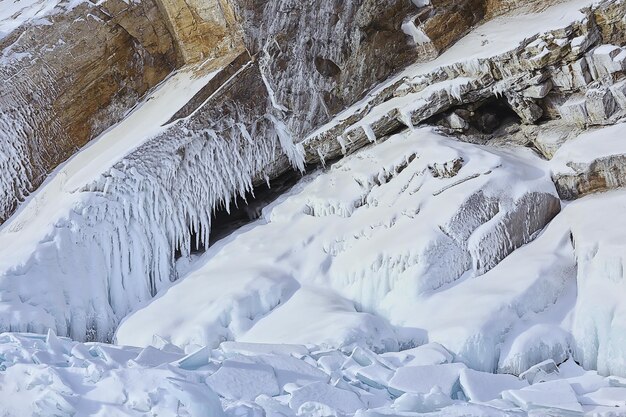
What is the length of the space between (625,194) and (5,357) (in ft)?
22.4

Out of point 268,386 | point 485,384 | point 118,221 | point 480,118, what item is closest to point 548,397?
point 485,384

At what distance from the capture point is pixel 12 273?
1111 cm

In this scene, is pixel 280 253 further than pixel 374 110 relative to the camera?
No

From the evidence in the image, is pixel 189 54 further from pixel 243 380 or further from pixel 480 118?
pixel 243 380

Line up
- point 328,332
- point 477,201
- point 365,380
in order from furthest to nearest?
point 477,201 → point 328,332 → point 365,380

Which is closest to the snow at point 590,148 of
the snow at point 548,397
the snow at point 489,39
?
the snow at point 489,39

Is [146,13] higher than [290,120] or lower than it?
higher

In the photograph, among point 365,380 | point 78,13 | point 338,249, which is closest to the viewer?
point 365,380

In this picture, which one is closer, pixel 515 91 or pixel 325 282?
pixel 325 282

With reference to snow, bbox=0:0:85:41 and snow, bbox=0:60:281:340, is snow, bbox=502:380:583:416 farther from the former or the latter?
snow, bbox=0:0:85:41

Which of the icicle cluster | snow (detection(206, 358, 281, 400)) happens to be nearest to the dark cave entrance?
the icicle cluster

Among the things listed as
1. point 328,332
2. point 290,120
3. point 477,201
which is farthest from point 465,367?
point 290,120

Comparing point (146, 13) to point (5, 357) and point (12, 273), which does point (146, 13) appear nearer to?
point (12, 273)

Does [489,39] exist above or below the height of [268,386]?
above
